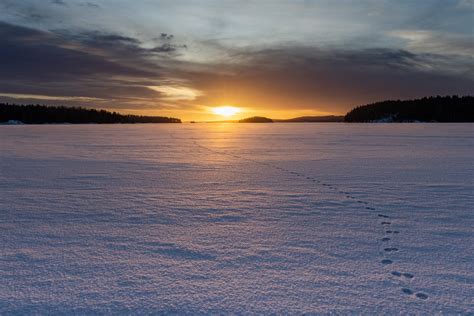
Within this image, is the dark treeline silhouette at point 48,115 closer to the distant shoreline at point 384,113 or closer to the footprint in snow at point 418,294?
the distant shoreline at point 384,113

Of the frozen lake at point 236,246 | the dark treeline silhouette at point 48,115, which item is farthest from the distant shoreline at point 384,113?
the frozen lake at point 236,246

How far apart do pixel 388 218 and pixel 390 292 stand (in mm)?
1966

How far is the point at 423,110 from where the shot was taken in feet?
315

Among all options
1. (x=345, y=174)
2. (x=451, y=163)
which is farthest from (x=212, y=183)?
(x=451, y=163)

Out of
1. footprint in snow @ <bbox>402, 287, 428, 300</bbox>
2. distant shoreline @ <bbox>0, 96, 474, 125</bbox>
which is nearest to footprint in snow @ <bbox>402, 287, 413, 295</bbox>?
footprint in snow @ <bbox>402, 287, 428, 300</bbox>

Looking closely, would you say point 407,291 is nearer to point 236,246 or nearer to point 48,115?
point 236,246

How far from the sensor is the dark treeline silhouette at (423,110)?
9130 centimetres

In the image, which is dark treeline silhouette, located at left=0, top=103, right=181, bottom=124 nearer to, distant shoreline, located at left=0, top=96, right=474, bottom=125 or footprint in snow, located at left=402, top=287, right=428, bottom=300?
distant shoreline, located at left=0, top=96, right=474, bottom=125

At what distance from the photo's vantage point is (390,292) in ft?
7.69

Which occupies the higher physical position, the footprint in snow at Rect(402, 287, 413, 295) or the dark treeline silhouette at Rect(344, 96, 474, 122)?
the dark treeline silhouette at Rect(344, 96, 474, 122)

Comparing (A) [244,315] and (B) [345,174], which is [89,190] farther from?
(B) [345,174]

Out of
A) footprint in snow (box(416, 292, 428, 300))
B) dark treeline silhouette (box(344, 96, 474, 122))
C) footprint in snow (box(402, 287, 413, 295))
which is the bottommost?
footprint in snow (box(416, 292, 428, 300))

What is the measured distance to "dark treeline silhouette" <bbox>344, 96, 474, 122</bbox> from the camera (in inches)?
3594

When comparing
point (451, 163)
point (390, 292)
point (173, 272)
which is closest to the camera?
point (390, 292)
